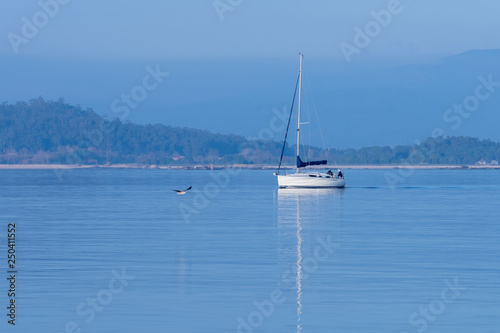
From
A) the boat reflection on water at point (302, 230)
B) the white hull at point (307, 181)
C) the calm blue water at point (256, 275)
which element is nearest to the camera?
the calm blue water at point (256, 275)

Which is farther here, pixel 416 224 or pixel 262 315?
pixel 416 224

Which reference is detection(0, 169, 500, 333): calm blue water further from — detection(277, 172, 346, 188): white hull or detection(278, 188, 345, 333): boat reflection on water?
detection(277, 172, 346, 188): white hull

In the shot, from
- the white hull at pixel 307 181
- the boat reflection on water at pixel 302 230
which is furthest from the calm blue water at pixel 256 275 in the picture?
the white hull at pixel 307 181

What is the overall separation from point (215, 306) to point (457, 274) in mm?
7332

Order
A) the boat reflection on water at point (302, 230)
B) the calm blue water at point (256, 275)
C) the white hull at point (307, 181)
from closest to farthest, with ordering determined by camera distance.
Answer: the calm blue water at point (256, 275) → the boat reflection on water at point (302, 230) → the white hull at point (307, 181)

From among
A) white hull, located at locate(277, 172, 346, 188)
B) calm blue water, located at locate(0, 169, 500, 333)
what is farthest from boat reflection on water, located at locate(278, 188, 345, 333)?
white hull, located at locate(277, 172, 346, 188)

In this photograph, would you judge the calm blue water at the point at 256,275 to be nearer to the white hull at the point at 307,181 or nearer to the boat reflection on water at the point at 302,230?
→ the boat reflection on water at the point at 302,230

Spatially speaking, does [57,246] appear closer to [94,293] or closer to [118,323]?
[94,293]

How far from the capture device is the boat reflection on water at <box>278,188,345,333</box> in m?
24.8

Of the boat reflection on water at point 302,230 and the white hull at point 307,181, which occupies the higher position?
the white hull at point 307,181

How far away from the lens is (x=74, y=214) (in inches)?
1873

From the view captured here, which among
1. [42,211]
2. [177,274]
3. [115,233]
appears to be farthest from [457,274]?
[42,211]

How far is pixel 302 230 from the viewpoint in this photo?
37.4m

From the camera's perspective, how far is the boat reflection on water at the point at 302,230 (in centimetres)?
2475
